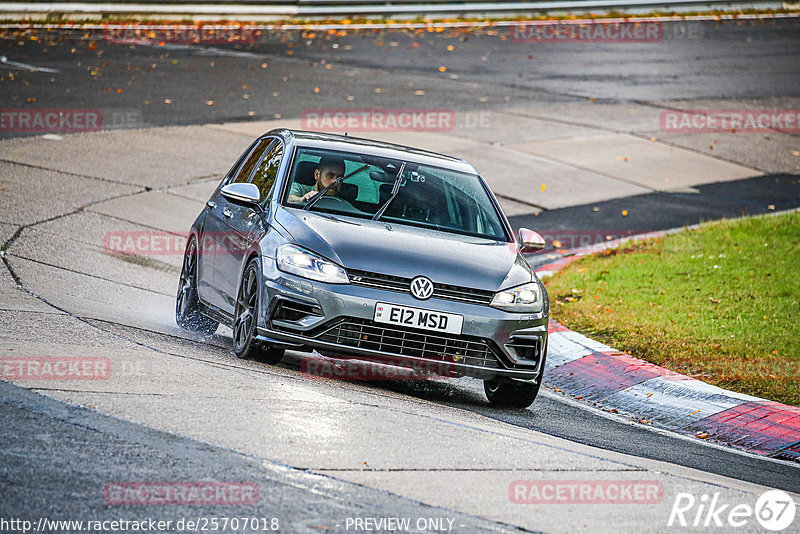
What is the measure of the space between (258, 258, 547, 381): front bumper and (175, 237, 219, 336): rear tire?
6.54 ft

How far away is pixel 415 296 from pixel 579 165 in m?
11.2

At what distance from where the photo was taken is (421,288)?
738cm

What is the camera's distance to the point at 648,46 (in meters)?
29.4

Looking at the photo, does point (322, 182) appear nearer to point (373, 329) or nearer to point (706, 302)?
point (373, 329)

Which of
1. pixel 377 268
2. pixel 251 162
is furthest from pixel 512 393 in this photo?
pixel 251 162

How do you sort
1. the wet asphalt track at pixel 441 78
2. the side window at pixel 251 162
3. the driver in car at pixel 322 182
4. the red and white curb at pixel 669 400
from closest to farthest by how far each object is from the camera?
the red and white curb at pixel 669 400, the driver in car at pixel 322 182, the side window at pixel 251 162, the wet asphalt track at pixel 441 78

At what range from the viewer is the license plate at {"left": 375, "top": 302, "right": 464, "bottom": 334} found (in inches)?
288

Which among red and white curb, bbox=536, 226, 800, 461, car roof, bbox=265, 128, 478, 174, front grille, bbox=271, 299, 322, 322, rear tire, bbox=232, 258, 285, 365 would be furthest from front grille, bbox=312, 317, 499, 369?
car roof, bbox=265, 128, 478, 174

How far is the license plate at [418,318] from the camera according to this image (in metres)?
7.32

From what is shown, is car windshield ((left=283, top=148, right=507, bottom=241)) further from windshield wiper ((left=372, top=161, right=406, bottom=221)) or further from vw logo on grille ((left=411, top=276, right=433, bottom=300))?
vw logo on grille ((left=411, top=276, right=433, bottom=300))

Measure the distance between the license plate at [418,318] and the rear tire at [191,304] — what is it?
2503mm

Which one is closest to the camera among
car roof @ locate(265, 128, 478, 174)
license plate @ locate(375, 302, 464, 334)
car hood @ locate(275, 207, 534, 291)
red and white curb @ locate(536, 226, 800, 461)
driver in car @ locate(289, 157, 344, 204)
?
license plate @ locate(375, 302, 464, 334)

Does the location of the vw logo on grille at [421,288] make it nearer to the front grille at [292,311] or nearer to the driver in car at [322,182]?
the front grille at [292,311]

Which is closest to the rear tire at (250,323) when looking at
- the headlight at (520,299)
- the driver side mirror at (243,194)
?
the driver side mirror at (243,194)
